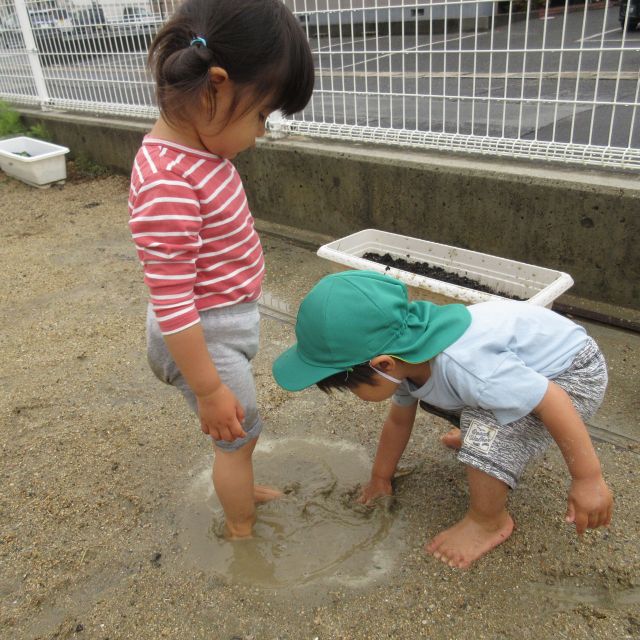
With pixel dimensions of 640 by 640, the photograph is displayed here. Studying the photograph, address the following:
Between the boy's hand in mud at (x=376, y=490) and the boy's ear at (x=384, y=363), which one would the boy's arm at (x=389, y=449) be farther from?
the boy's ear at (x=384, y=363)

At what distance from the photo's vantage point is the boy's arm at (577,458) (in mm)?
1457

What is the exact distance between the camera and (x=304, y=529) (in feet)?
6.13

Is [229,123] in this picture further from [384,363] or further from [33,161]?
[33,161]

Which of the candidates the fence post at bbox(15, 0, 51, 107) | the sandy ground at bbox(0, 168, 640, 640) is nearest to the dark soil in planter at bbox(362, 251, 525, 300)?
the sandy ground at bbox(0, 168, 640, 640)

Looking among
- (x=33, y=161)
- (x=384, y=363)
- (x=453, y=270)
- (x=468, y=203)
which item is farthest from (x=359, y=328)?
(x=33, y=161)

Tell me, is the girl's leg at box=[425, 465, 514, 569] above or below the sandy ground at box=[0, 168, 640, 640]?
above

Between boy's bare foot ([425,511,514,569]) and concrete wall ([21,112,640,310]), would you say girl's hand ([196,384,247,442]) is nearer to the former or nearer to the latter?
boy's bare foot ([425,511,514,569])

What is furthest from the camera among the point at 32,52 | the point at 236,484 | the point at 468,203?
the point at 32,52

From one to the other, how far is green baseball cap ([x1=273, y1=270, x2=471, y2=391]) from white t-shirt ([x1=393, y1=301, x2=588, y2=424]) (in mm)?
51

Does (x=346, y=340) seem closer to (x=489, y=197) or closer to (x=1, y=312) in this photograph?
(x=489, y=197)

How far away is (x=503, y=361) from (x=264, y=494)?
0.88 meters

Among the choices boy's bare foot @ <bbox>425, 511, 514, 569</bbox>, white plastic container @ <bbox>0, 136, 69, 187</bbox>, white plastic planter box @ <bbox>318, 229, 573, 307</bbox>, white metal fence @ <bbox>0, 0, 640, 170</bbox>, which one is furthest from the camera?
white plastic container @ <bbox>0, 136, 69, 187</bbox>

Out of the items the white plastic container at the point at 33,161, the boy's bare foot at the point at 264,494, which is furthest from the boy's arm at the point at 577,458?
the white plastic container at the point at 33,161

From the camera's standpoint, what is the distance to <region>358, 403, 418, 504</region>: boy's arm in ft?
6.18
